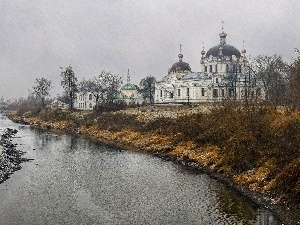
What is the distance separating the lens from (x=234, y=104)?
38.0 metres

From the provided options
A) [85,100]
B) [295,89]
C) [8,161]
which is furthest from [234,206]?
[85,100]

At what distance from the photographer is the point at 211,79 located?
80562 millimetres

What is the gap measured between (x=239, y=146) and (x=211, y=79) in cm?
5434

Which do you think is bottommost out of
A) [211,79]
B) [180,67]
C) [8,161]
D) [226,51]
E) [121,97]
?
[8,161]

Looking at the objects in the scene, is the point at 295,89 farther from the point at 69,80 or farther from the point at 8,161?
the point at 69,80

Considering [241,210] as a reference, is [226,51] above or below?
above

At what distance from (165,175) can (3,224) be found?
41.7 ft

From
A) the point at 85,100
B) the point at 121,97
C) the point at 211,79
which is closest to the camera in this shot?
the point at 211,79

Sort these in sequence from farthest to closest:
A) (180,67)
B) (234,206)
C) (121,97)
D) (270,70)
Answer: (121,97), (180,67), (270,70), (234,206)

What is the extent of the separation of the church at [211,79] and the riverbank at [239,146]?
3258cm

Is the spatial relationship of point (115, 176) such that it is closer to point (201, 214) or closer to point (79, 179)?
point (79, 179)

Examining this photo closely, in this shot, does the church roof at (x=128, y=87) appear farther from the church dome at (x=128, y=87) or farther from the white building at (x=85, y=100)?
the white building at (x=85, y=100)

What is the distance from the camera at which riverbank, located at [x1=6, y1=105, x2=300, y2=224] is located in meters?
20.4

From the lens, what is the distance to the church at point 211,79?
79.5m
